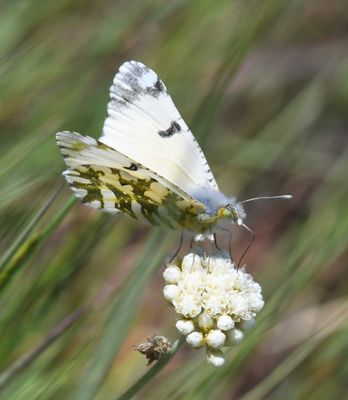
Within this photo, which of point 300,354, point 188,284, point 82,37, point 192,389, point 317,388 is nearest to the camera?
point 188,284

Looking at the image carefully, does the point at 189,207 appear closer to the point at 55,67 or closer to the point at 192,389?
the point at 192,389

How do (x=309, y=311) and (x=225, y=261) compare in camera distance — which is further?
(x=309, y=311)

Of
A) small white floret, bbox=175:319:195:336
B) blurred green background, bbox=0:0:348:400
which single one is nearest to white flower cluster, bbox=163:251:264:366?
small white floret, bbox=175:319:195:336

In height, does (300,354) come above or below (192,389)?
above

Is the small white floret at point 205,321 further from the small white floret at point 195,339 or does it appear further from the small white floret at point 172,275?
the small white floret at point 172,275

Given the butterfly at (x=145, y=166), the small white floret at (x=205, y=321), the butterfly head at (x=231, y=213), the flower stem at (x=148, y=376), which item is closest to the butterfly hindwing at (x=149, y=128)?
the butterfly at (x=145, y=166)

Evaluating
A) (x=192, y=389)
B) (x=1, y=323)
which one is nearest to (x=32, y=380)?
(x=1, y=323)
